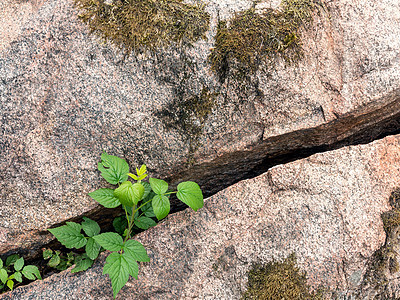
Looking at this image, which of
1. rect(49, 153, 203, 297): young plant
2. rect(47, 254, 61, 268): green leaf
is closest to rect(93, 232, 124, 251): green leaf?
rect(49, 153, 203, 297): young plant

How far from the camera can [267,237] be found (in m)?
2.51

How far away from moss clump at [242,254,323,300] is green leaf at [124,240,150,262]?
0.83 m

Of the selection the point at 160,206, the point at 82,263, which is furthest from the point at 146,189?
the point at 82,263

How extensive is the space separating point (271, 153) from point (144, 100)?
1.24 m

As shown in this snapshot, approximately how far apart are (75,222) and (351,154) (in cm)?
243

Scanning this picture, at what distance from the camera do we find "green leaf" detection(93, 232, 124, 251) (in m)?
2.29

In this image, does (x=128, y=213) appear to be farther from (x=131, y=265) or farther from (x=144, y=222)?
(x=131, y=265)

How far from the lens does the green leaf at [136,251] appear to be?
91.2 inches

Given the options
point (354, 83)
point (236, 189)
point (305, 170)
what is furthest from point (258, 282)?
point (354, 83)

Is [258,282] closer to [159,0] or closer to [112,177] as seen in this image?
[112,177]

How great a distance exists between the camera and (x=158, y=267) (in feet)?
8.23

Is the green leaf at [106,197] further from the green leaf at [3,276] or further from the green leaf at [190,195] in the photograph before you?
the green leaf at [3,276]

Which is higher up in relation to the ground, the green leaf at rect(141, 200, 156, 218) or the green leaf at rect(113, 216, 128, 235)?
the green leaf at rect(141, 200, 156, 218)

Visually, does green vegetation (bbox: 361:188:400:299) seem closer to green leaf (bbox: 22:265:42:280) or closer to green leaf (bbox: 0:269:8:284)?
green leaf (bbox: 22:265:42:280)
